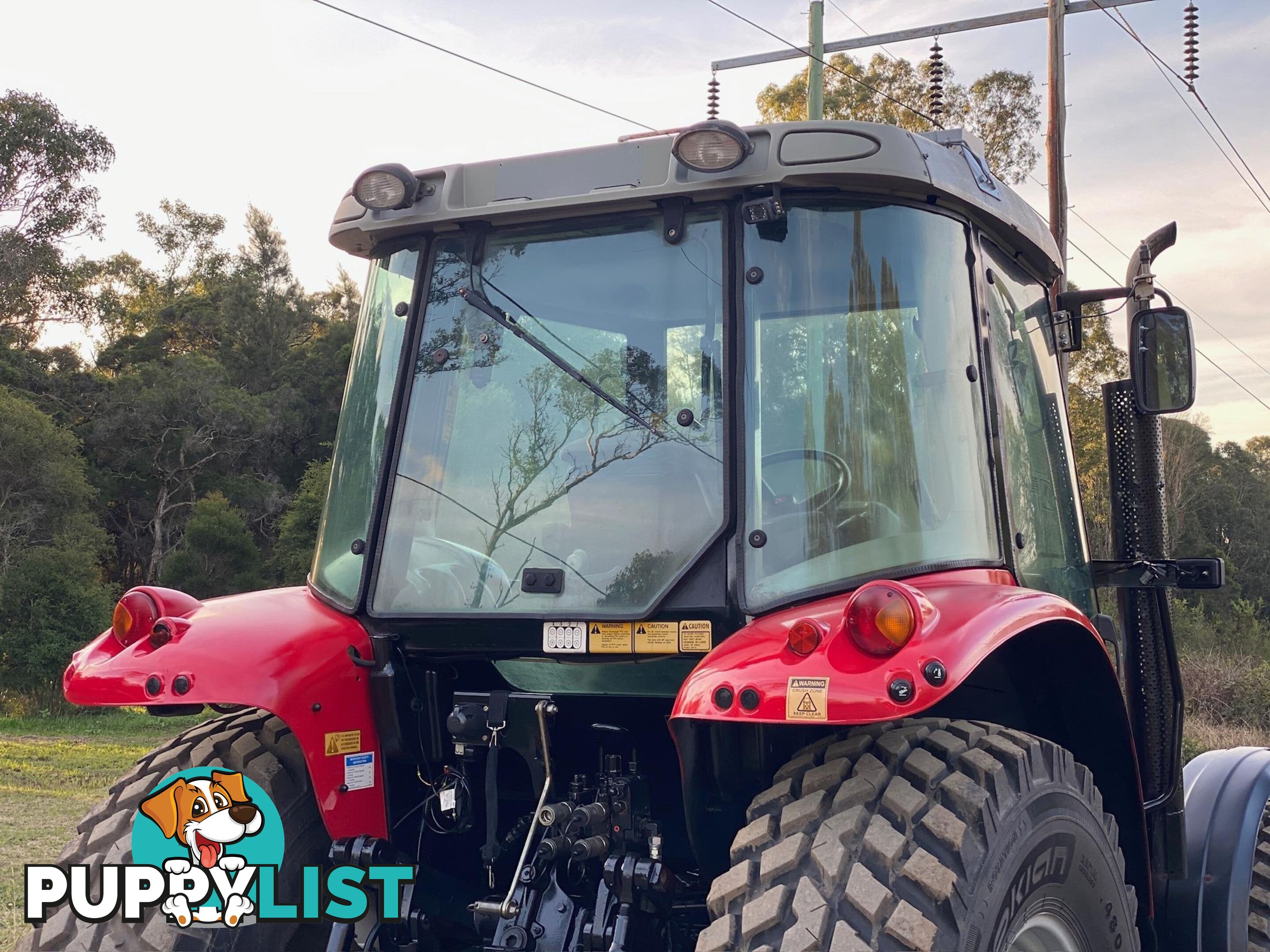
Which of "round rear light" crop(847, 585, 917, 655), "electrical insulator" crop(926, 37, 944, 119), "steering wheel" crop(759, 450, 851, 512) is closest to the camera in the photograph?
"round rear light" crop(847, 585, 917, 655)

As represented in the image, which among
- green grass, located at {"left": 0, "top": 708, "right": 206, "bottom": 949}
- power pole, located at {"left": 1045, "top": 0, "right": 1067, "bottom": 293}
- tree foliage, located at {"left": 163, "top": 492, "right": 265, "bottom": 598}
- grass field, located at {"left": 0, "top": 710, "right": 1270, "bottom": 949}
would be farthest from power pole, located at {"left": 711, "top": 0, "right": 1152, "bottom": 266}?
tree foliage, located at {"left": 163, "top": 492, "right": 265, "bottom": 598}

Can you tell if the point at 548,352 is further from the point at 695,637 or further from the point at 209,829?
the point at 209,829

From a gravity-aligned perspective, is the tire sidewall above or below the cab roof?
below

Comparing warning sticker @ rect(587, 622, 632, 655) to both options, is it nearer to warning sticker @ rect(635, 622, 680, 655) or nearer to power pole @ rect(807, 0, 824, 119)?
warning sticker @ rect(635, 622, 680, 655)

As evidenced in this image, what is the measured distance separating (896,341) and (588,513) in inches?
33.6

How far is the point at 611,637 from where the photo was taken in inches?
111

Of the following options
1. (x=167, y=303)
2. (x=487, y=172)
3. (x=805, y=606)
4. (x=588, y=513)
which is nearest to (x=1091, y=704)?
(x=805, y=606)

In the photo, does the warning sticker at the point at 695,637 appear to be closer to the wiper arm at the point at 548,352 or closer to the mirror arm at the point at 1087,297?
the wiper arm at the point at 548,352

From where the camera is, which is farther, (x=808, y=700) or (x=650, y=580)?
(x=650, y=580)

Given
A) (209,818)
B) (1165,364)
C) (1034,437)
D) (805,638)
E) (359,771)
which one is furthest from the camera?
(1165,364)

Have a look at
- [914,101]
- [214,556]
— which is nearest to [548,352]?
[914,101]

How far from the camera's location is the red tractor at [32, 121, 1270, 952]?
263 centimetres

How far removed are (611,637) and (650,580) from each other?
162 millimetres

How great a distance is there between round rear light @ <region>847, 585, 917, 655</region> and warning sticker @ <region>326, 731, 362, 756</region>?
139 centimetres
